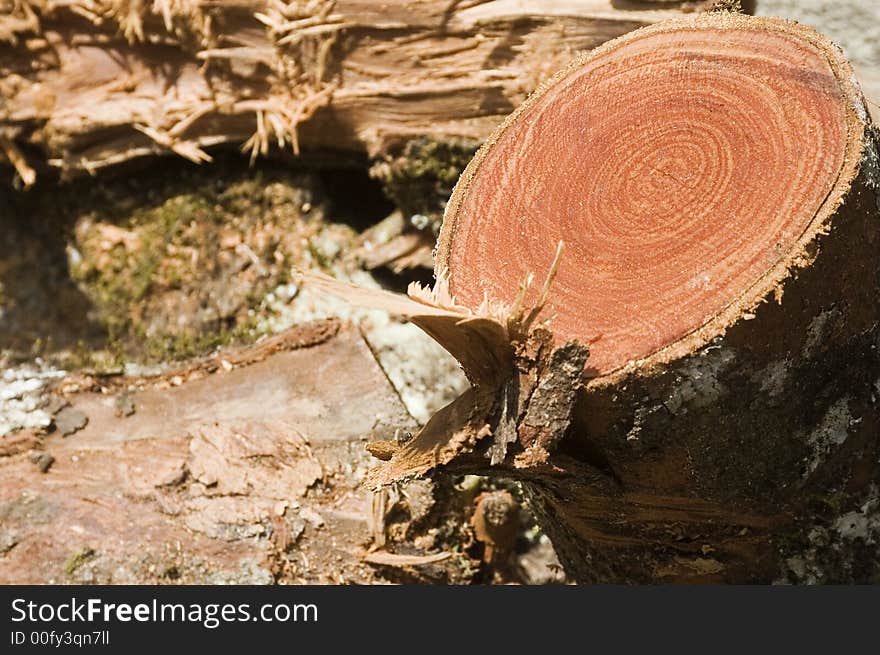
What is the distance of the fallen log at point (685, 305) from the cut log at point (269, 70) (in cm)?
83

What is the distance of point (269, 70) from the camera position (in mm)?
2883

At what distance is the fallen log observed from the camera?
1.55 meters

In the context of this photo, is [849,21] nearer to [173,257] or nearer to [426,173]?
[426,173]

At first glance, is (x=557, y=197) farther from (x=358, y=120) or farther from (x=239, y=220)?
(x=239, y=220)

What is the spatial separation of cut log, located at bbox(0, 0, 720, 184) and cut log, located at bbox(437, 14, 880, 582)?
0.81m

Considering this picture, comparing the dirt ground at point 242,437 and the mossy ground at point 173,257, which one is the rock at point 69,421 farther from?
the mossy ground at point 173,257

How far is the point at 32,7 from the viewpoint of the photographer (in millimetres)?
2959

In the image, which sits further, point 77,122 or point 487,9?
point 77,122

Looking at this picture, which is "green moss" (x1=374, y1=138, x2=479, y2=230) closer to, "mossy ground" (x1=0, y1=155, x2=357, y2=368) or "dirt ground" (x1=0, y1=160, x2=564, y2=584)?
"dirt ground" (x1=0, y1=160, x2=564, y2=584)

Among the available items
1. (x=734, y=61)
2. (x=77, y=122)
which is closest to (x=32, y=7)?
(x=77, y=122)

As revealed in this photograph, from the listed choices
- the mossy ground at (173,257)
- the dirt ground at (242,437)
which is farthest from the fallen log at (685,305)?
the mossy ground at (173,257)

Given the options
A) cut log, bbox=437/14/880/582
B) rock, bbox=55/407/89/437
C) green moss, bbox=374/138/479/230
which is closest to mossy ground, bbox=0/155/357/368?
green moss, bbox=374/138/479/230

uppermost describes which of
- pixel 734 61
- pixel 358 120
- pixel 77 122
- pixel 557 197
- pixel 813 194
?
pixel 734 61

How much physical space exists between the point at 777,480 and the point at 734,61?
0.76 meters
